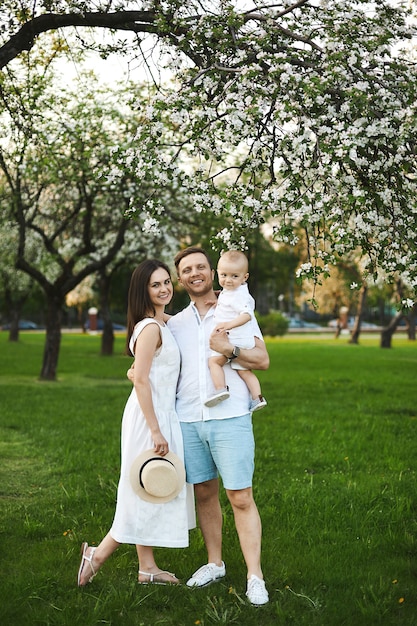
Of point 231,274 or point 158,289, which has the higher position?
point 231,274

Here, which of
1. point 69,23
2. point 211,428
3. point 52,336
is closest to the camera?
point 211,428

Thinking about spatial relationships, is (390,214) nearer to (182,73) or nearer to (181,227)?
(182,73)

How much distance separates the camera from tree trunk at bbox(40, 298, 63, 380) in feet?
69.8

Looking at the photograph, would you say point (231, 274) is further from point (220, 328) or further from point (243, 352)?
point (243, 352)

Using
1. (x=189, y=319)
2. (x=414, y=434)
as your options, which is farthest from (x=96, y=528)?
(x=414, y=434)

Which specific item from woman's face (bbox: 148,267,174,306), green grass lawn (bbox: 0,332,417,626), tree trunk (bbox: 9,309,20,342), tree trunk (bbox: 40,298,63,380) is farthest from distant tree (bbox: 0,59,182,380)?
tree trunk (bbox: 9,309,20,342)

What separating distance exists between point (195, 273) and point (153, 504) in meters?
1.54

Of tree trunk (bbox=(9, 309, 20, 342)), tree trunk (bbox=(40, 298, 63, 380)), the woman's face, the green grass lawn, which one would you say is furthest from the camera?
tree trunk (bbox=(9, 309, 20, 342))

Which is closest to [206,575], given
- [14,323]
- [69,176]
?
[69,176]

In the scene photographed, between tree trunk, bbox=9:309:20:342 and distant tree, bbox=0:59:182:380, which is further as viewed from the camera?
tree trunk, bbox=9:309:20:342

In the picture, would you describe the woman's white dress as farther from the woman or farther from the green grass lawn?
the green grass lawn

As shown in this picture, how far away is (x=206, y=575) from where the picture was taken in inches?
207

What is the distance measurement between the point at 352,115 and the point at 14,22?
442 centimetres

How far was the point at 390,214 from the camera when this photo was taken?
5.46 meters
